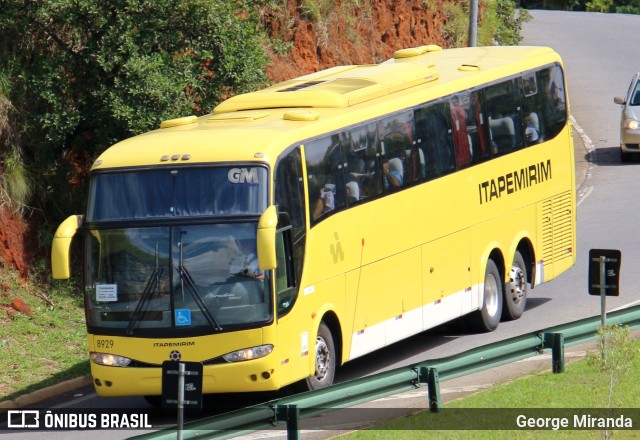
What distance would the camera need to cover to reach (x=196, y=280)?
14.7 metres

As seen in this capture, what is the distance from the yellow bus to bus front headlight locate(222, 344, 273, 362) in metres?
0.02

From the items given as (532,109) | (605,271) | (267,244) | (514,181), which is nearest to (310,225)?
(267,244)

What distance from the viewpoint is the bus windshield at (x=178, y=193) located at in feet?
48.7

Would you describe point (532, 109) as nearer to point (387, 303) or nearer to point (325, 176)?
point (387, 303)

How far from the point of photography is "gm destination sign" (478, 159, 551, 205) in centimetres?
1972

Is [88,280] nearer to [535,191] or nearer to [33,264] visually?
[33,264]

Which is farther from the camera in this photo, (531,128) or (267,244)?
A: (531,128)

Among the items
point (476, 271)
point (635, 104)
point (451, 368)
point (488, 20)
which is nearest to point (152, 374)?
point (451, 368)

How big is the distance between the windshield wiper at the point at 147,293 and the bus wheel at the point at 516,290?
7479mm

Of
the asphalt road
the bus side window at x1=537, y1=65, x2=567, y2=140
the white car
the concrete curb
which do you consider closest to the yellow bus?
the bus side window at x1=537, y1=65, x2=567, y2=140

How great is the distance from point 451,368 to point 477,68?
6853mm

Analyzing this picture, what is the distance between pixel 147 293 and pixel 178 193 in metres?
1.16

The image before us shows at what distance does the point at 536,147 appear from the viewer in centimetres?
2120

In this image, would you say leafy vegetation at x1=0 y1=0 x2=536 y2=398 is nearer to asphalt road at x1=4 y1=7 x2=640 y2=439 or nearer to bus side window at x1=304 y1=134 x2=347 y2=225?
asphalt road at x1=4 y1=7 x2=640 y2=439
